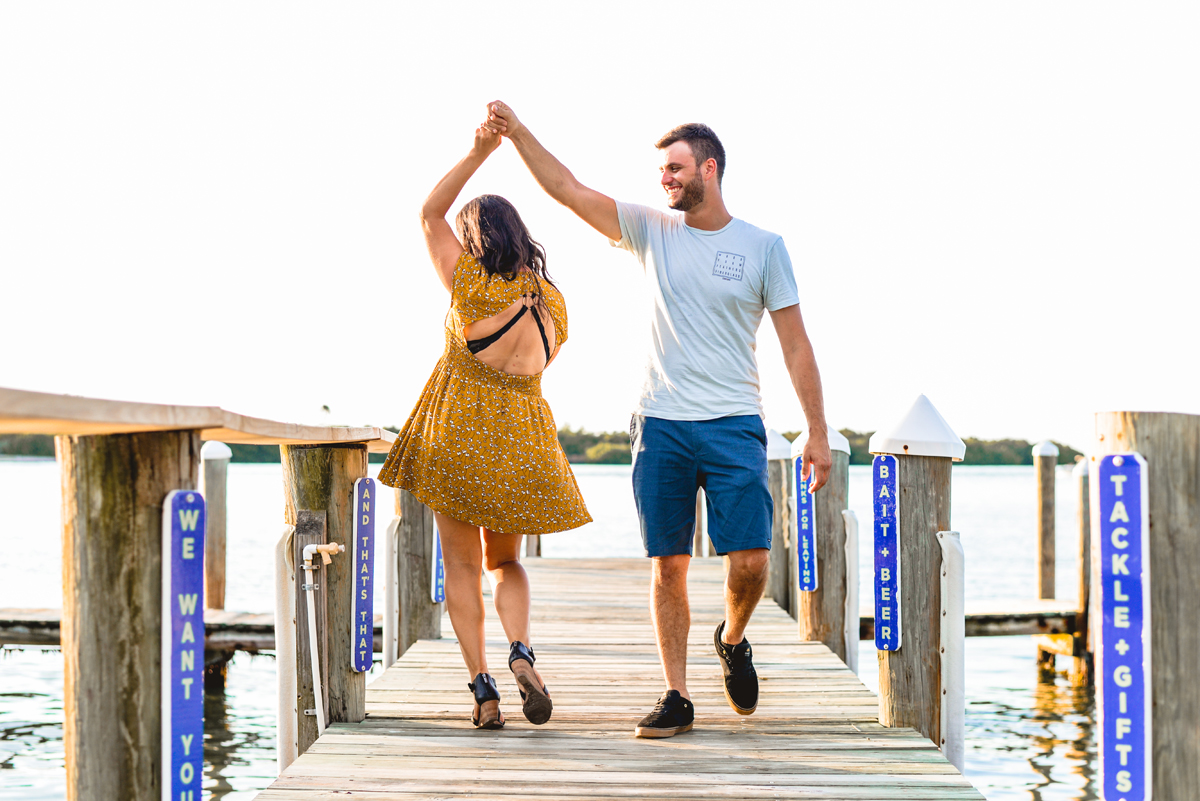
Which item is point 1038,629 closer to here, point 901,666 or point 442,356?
point 901,666

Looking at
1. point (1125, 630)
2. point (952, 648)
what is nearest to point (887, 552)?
point (952, 648)

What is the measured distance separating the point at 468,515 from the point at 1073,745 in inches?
248

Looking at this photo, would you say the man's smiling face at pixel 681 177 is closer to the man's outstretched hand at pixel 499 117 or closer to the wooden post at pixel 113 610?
the man's outstretched hand at pixel 499 117

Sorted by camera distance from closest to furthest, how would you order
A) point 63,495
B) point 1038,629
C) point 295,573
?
point 63,495 → point 295,573 → point 1038,629

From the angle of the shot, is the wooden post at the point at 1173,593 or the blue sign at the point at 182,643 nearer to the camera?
the blue sign at the point at 182,643

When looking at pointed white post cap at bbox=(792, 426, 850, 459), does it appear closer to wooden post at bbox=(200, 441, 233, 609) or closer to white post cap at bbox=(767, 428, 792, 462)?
white post cap at bbox=(767, 428, 792, 462)

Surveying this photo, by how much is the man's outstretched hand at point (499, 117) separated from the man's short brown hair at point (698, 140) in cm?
49

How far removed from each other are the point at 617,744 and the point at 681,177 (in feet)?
5.53

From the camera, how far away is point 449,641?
518cm

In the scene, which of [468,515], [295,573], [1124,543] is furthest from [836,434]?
[1124,543]

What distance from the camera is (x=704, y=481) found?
3.31 metres

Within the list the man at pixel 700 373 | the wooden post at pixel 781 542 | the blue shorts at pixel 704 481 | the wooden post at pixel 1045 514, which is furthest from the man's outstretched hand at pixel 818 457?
the wooden post at pixel 1045 514

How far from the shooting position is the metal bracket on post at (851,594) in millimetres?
4918

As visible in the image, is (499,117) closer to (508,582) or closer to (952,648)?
(508,582)
